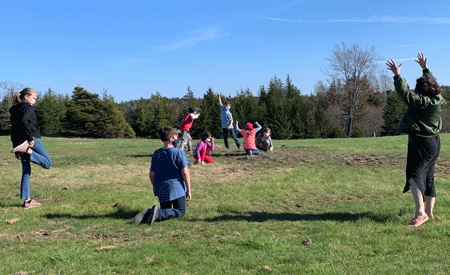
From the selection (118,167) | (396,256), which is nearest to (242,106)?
(118,167)

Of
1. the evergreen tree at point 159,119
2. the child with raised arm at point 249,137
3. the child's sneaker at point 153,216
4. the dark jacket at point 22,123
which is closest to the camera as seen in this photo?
the child's sneaker at point 153,216

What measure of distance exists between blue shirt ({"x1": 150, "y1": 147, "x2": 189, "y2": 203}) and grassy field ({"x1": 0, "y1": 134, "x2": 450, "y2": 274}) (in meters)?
0.47

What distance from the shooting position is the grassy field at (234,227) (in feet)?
11.4

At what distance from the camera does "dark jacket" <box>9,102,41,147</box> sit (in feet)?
20.3

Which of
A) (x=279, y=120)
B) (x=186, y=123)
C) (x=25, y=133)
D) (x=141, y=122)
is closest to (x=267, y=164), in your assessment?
(x=186, y=123)

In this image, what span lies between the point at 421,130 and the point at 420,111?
0.90ft

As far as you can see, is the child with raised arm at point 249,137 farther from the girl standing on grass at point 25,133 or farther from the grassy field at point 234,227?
the girl standing on grass at point 25,133

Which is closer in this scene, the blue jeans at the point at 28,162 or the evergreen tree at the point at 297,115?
the blue jeans at the point at 28,162

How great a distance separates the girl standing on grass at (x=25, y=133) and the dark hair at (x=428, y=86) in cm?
675

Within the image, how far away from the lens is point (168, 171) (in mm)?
5488

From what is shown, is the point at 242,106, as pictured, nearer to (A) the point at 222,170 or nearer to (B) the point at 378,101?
(B) the point at 378,101

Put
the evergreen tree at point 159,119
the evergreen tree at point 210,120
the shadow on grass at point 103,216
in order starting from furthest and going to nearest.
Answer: the evergreen tree at point 159,119
the evergreen tree at point 210,120
the shadow on grass at point 103,216

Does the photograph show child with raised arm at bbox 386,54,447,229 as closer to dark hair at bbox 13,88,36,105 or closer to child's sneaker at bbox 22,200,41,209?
dark hair at bbox 13,88,36,105

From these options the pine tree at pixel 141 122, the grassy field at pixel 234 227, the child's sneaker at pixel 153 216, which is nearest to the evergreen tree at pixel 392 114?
the pine tree at pixel 141 122
